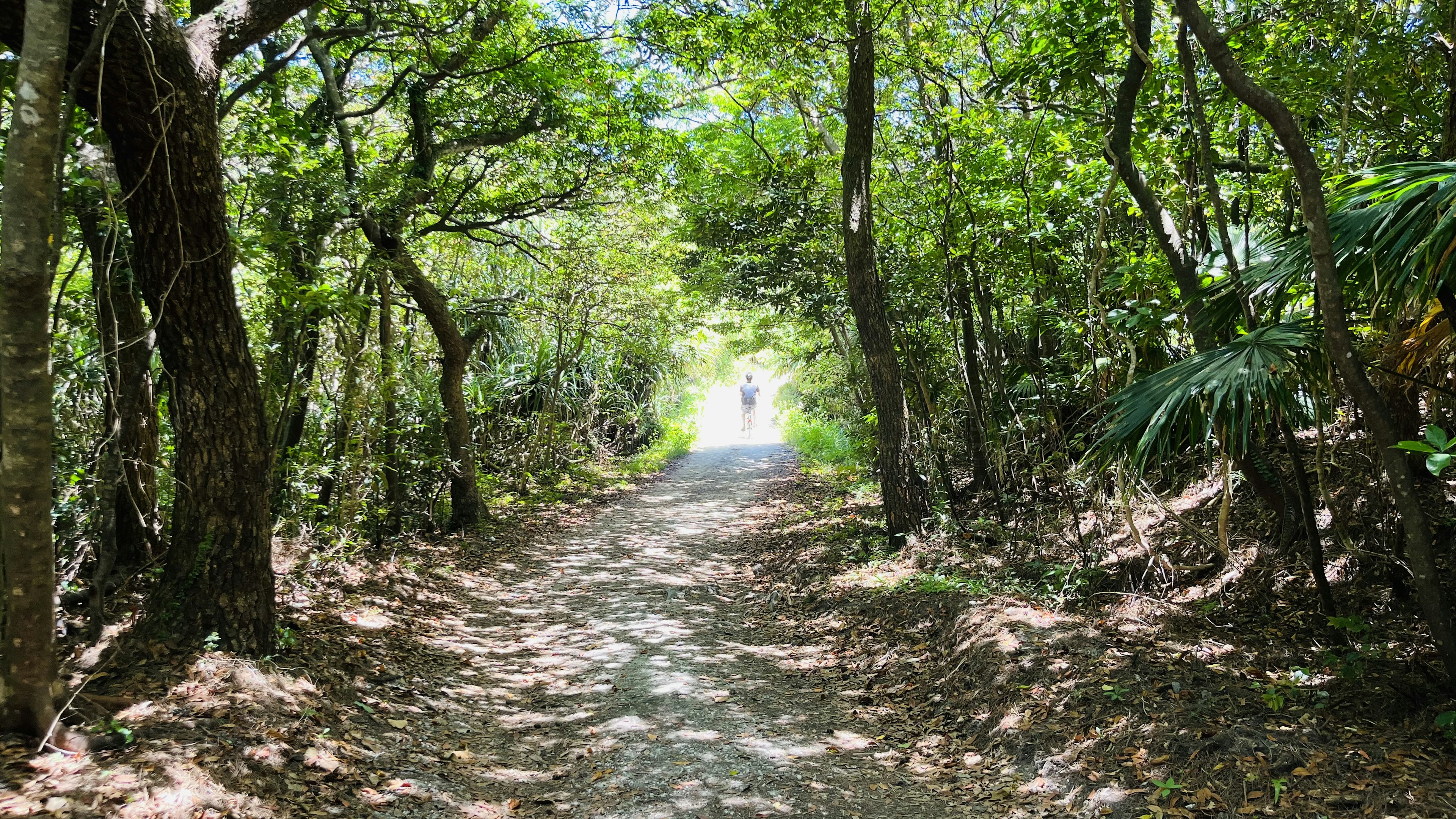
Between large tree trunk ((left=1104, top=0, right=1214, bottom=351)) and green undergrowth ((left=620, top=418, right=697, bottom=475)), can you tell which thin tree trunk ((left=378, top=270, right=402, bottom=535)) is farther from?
green undergrowth ((left=620, top=418, right=697, bottom=475))

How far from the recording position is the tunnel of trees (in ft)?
10.7

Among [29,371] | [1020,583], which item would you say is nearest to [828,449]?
[1020,583]

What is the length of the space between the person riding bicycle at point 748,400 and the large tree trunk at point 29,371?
22565mm

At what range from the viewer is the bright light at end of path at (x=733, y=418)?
2548cm

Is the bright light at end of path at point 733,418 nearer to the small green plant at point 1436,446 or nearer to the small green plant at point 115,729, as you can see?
the small green plant at point 115,729

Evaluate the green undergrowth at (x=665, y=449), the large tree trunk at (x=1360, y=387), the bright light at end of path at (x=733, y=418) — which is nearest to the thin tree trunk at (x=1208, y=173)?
the large tree trunk at (x=1360, y=387)

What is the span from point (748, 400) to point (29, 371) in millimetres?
23002

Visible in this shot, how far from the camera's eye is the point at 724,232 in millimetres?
10609

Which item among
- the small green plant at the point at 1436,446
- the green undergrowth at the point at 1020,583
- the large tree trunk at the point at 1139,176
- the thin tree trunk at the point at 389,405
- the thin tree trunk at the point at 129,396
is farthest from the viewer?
the thin tree trunk at the point at 389,405

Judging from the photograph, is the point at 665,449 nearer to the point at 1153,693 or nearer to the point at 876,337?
the point at 876,337

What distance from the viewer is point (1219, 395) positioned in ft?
10.5

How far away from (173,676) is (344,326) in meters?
3.51

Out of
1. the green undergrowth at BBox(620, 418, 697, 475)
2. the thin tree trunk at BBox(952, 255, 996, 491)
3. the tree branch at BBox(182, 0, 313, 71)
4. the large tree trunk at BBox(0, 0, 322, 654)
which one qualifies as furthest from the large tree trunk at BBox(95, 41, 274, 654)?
the green undergrowth at BBox(620, 418, 697, 475)

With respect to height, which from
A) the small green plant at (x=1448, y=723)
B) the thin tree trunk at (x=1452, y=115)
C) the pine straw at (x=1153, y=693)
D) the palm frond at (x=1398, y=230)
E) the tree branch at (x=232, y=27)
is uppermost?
the tree branch at (x=232, y=27)
